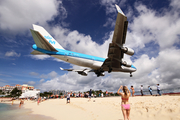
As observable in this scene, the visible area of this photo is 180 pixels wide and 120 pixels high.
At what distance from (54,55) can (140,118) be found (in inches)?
540

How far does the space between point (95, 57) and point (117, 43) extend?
20.2 feet

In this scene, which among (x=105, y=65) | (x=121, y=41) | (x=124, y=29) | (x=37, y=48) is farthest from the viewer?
(x=105, y=65)

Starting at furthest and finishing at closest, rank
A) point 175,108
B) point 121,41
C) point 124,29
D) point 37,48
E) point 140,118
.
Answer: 1. point 37,48
2. point 121,41
3. point 124,29
4. point 140,118
5. point 175,108

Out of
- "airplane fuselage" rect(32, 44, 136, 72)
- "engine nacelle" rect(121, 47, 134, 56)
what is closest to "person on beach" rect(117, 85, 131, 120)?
"engine nacelle" rect(121, 47, 134, 56)

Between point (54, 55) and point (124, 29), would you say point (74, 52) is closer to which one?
point (54, 55)

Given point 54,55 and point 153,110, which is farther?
point 54,55

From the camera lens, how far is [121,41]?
1338 cm

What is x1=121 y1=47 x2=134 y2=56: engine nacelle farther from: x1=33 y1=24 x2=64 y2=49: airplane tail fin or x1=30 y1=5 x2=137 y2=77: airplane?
x1=33 y1=24 x2=64 y2=49: airplane tail fin

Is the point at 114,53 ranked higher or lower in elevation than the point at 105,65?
higher


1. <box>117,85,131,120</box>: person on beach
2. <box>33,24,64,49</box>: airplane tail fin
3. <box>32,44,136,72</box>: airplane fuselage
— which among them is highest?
<box>33,24,64,49</box>: airplane tail fin

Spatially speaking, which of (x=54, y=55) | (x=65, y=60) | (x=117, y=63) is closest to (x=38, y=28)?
(x=54, y=55)

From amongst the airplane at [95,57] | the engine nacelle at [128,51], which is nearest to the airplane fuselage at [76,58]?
the airplane at [95,57]

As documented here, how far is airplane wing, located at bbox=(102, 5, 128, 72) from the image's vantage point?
11.4 metres

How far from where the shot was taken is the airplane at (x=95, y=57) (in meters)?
12.3
